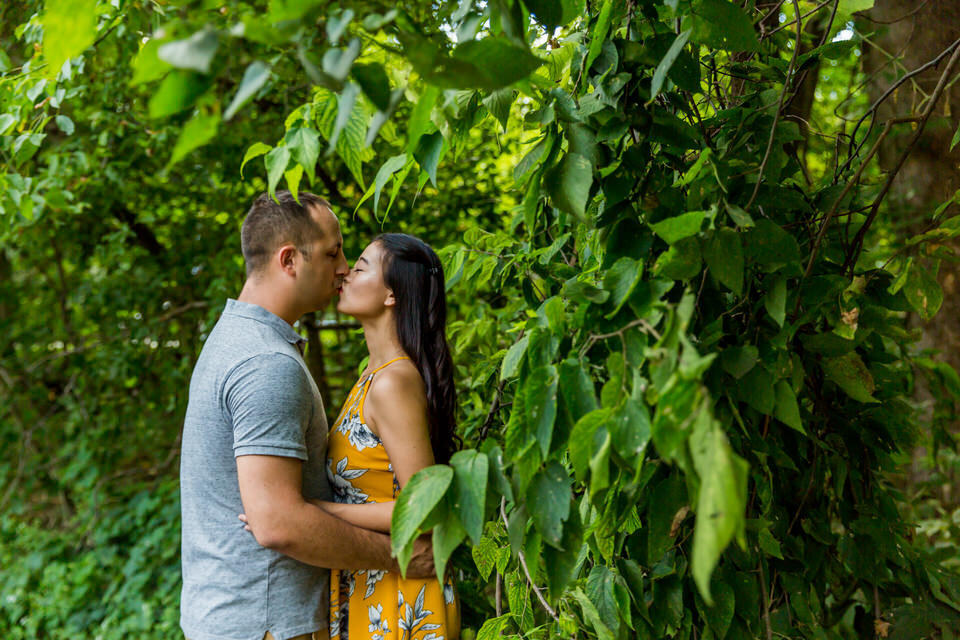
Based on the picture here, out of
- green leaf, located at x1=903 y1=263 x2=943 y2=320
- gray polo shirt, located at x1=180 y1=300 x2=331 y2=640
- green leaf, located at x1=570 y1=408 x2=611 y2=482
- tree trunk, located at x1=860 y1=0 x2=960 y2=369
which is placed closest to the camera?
green leaf, located at x1=570 y1=408 x2=611 y2=482

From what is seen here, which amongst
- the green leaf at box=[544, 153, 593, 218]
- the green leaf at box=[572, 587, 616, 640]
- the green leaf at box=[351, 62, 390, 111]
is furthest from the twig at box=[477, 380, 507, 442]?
the green leaf at box=[351, 62, 390, 111]

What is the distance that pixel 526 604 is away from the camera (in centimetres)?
134

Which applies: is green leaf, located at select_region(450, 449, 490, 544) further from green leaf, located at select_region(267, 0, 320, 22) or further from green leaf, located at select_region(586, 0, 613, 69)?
green leaf, located at select_region(586, 0, 613, 69)

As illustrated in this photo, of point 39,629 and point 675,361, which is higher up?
point 675,361

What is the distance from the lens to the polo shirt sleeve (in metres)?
1.62

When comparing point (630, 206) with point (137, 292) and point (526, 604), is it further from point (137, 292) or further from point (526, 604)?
point (137, 292)

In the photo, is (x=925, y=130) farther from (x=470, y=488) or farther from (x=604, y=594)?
(x=470, y=488)

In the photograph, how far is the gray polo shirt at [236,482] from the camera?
1655 millimetres

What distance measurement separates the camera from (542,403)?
924mm

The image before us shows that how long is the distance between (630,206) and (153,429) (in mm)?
Answer: 4502

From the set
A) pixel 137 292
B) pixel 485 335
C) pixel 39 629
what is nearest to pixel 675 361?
pixel 485 335

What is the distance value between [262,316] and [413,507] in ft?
3.72

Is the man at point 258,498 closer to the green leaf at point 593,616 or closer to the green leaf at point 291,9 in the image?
the green leaf at point 593,616

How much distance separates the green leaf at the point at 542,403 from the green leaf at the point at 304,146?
477mm
